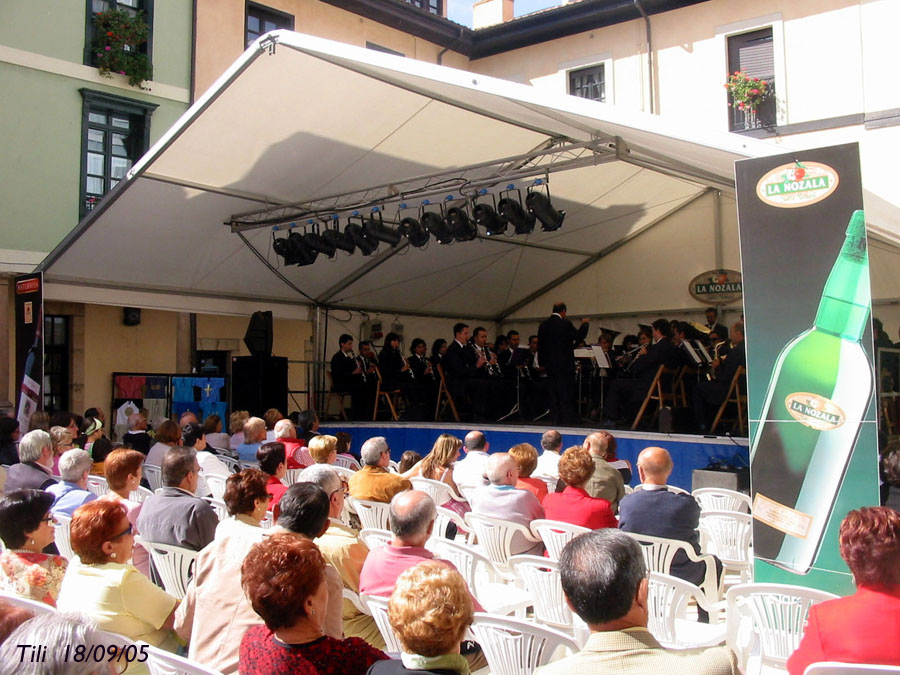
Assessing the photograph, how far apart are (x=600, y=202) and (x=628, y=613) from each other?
9760 mm

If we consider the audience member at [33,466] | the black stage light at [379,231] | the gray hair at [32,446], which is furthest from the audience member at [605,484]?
the black stage light at [379,231]

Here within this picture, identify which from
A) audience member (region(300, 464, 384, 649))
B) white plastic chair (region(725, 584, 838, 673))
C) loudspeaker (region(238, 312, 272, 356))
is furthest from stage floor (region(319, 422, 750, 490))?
audience member (region(300, 464, 384, 649))

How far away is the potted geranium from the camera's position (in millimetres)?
12375

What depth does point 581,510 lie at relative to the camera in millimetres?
3914

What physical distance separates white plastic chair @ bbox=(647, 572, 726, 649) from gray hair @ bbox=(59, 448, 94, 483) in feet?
9.66

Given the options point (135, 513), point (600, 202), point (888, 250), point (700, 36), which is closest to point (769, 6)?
point (700, 36)

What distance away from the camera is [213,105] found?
7.48 m

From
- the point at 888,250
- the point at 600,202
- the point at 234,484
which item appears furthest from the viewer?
the point at 600,202

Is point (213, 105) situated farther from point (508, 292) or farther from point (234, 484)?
point (508, 292)

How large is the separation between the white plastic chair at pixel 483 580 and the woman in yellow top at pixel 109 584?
1.20 m

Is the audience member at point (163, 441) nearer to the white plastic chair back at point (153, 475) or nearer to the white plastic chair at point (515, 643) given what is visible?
the white plastic chair back at point (153, 475)

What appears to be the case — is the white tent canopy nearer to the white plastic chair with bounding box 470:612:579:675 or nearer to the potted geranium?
the potted geranium

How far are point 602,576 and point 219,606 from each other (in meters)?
1.34

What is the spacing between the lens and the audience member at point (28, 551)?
9.25ft
